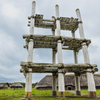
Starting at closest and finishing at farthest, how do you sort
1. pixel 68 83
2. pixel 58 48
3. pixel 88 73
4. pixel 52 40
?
pixel 88 73
pixel 58 48
pixel 52 40
pixel 68 83

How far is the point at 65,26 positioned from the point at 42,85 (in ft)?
90.9

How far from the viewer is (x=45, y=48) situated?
84.1 ft

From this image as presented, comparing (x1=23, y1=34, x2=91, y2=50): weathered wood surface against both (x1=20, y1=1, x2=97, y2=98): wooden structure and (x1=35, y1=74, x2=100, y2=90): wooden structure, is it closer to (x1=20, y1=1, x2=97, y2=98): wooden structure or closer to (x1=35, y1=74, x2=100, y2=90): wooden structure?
(x1=20, y1=1, x2=97, y2=98): wooden structure

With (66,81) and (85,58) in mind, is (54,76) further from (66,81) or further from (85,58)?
(66,81)

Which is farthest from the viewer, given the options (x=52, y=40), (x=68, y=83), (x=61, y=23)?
(x=68, y=83)

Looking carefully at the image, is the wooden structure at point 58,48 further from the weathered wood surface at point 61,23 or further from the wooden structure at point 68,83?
the wooden structure at point 68,83

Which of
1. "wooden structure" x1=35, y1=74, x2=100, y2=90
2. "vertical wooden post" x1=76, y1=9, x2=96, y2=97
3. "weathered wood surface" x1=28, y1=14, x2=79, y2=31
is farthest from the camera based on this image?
Result: "wooden structure" x1=35, y1=74, x2=100, y2=90

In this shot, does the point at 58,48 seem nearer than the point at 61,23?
Yes

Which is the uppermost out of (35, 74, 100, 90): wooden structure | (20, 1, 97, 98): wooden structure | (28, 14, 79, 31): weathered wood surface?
(28, 14, 79, 31): weathered wood surface

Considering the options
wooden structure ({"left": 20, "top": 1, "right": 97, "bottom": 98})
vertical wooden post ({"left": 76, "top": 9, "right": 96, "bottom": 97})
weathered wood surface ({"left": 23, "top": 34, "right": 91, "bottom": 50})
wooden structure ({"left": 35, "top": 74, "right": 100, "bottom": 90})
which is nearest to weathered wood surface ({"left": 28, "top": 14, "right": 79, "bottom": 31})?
wooden structure ({"left": 20, "top": 1, "right": 97, "bottom": 98})

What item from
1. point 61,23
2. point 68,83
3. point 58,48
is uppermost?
point 61,23

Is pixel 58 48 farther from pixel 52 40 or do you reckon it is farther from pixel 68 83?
pixel 68 83

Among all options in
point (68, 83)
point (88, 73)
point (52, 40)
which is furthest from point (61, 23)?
point (68, 83)

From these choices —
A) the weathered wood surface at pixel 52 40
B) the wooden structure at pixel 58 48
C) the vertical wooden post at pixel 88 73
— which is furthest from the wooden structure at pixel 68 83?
the vertical wooden post at pixel 88 73
